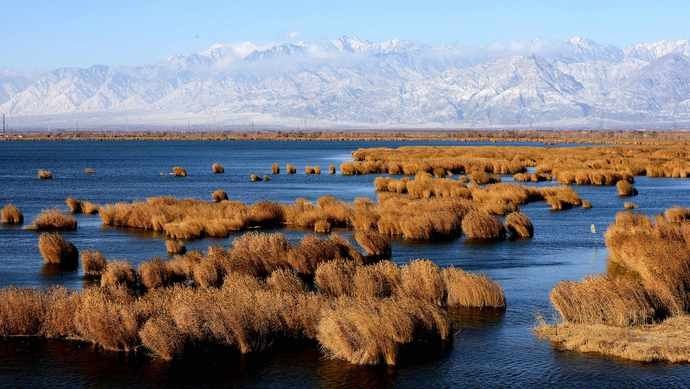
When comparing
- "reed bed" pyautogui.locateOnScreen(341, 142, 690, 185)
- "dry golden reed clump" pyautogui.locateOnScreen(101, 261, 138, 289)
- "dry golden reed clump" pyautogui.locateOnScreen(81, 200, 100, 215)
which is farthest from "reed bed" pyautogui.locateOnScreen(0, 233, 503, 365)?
"reed bed" pyautogui.locateOnScreen(341, 142, 690, 185)

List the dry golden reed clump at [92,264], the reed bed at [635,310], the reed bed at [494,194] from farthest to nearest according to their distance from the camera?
the reed bed at [494,194], the dry golden reed clump at [92,264], the reed bed at [635,310]

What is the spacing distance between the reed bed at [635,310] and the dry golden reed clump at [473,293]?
1.89 meters

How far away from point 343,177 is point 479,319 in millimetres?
55967

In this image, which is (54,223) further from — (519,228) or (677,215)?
(677,215)

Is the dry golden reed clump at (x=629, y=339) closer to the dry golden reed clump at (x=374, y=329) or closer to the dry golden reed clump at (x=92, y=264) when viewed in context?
the dry golden reed clump at (x=374, y=329)

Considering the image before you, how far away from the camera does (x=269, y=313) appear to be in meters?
21.3

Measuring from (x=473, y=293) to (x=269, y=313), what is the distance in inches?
241

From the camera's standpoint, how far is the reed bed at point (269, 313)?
2014cm

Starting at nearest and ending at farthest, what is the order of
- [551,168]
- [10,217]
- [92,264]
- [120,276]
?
[120,276] → [92,264] → [10,217] → [551,168]

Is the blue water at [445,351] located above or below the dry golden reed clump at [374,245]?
below

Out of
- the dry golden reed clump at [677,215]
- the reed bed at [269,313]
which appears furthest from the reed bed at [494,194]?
the reed bed at [269,313]

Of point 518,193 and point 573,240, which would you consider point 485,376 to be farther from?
point 518,193

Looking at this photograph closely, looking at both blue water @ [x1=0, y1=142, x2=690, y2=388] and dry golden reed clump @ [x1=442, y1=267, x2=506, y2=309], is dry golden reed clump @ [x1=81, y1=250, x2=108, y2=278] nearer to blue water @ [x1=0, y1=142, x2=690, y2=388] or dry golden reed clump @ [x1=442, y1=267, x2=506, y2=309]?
blue water @ [x1=0, y1=142, x2=690, y2=388]

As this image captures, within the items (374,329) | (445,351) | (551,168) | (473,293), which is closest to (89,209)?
(473,293)
